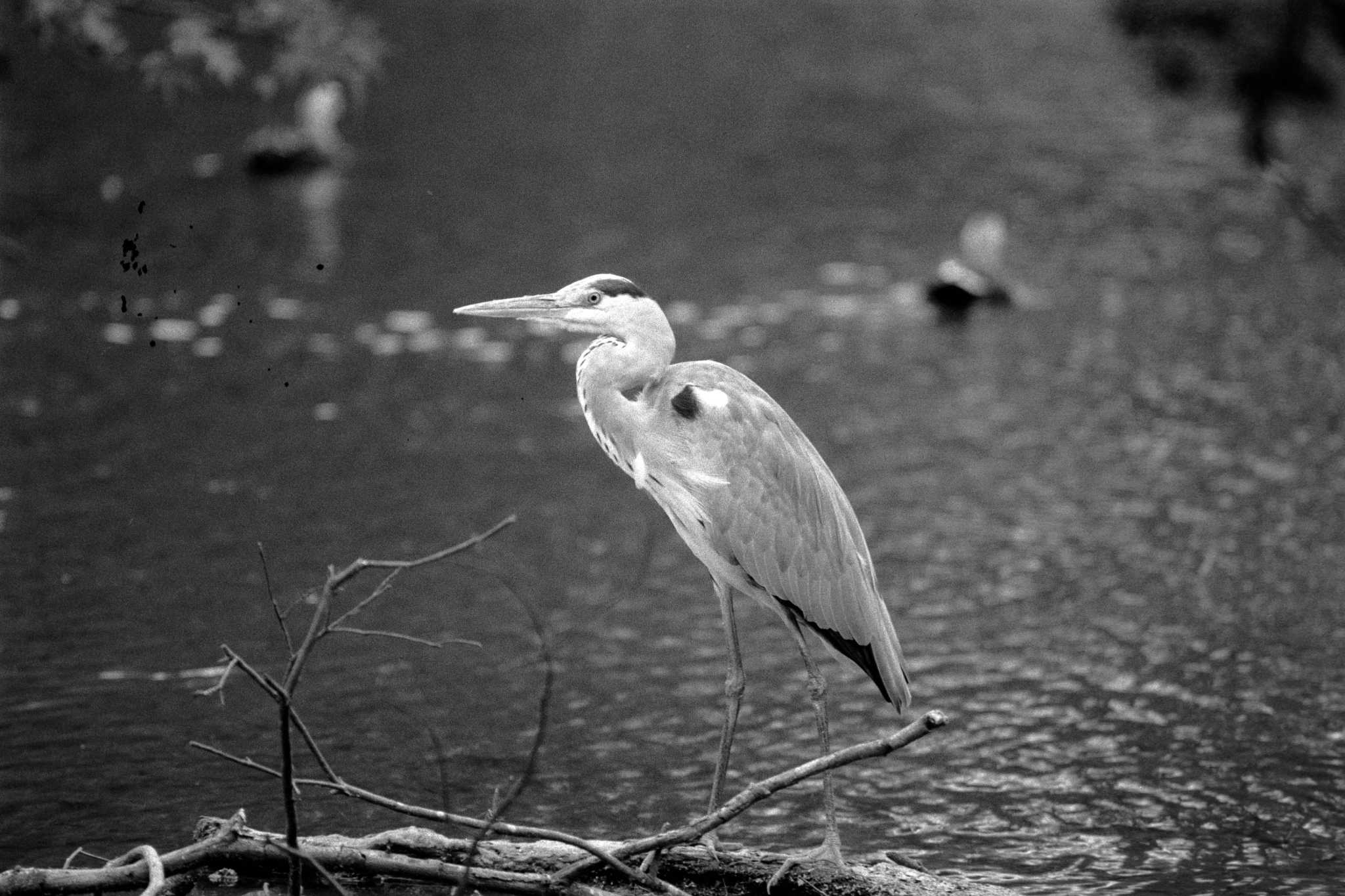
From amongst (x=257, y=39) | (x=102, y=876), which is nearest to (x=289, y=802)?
(x=102, y=876)

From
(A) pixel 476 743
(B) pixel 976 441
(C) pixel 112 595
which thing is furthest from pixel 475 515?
(B) pixel 976 441

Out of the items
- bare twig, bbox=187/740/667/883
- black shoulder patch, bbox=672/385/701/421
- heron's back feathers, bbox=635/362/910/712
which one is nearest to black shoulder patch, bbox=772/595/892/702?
heron's back feathers, bbox=635/362/910/712

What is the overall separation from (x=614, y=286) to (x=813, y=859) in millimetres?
2181

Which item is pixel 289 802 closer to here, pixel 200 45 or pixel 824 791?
pixel 824 791

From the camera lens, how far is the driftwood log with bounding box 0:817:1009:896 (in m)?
5.74

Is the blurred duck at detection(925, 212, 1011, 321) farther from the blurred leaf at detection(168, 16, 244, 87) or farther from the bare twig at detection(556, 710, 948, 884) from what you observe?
the bare twig at detection(556, 710, 948, 884)

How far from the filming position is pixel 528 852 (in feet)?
20.1

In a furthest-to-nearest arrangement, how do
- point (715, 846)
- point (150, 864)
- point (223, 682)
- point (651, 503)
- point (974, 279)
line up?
point (974, 279) < point (651, 503) < point (715, 846) < point (150, 864) < point (223, 682)

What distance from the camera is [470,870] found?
5.62 metres

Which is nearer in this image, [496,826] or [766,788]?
[496,826]

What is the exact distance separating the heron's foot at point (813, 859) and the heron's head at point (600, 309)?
1946mm

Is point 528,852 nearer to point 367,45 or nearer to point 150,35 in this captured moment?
point 367,45

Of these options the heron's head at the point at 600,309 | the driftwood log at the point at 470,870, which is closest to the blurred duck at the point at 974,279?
the heron's head at the point at 600,309

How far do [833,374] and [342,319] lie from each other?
4754 millimetres
